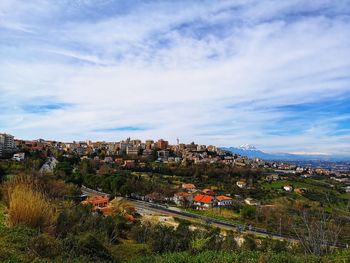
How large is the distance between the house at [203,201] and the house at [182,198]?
A: 2.32 feet

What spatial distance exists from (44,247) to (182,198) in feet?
110

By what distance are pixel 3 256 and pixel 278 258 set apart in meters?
3.60

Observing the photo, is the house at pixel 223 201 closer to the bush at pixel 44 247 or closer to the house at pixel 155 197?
the house at pixel 155 197

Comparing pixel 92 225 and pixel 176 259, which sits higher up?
pixel 176 259

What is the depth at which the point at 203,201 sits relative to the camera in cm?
3688

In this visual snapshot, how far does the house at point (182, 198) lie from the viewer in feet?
120

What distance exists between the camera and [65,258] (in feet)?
14.2

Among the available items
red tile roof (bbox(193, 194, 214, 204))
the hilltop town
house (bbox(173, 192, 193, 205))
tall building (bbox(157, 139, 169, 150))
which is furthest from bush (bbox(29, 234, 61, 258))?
tall building (bbox(157, 139, 169, 150))

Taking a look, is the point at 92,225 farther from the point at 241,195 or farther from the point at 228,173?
the point at 228,173

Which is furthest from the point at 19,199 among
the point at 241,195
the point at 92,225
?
the point at 241,195

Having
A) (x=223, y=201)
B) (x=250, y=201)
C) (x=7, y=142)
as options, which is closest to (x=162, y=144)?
(x=7, y=142)

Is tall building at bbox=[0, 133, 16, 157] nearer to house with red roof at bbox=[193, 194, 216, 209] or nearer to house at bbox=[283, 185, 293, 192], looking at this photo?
house with red roof at bbox=[193, 194, 216, 209]

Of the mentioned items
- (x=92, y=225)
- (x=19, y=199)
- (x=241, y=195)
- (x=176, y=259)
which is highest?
(x=19, y=199)

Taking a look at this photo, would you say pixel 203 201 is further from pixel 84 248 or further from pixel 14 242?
pixel 14 242
